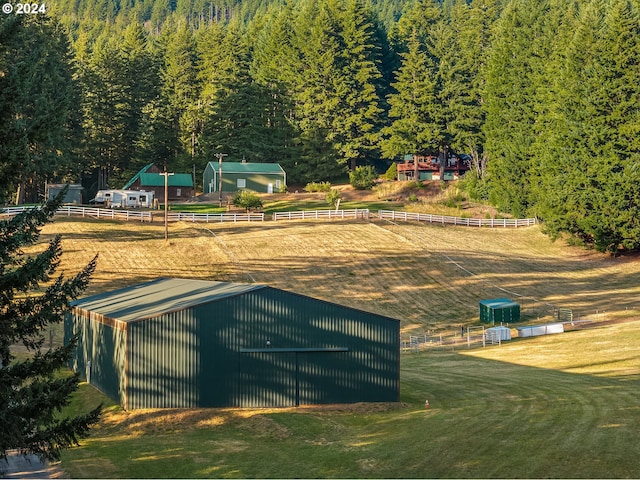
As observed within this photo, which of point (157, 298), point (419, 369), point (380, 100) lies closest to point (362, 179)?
point (380, 100)

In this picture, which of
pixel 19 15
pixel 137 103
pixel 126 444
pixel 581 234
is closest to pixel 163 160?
pixel 137 103

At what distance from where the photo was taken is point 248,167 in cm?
12381

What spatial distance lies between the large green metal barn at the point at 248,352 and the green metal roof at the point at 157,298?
171mm

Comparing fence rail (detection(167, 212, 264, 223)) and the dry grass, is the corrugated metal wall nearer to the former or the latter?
the dry grass

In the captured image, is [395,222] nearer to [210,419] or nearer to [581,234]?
[581,234]

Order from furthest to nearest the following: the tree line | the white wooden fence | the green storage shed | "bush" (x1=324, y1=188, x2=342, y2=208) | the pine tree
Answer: "bush" (x1=324, y1=188, x2=342, y2=208)
the white wooden fence
the tree line
the green storage shed
the pine tree

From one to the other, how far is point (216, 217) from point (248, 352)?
55.5 metres

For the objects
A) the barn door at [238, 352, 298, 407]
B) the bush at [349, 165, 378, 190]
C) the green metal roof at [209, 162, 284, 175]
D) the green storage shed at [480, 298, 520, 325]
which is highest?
the green metal roof at [209, 162, 284, 175]

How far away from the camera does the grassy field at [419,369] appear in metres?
31.3

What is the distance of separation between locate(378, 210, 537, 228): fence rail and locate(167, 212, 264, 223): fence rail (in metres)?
13.2

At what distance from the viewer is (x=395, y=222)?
318ft

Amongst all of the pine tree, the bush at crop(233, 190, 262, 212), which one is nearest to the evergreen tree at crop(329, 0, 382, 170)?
the bush at crop(233, 190, 262, 212)

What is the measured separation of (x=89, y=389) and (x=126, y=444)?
33.3 ft

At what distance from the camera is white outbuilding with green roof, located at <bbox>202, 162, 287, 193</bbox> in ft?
400
